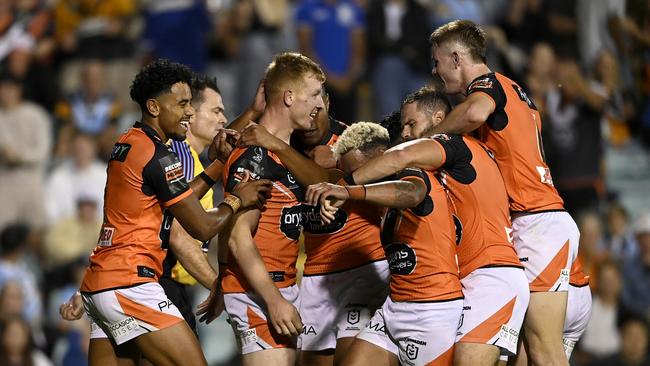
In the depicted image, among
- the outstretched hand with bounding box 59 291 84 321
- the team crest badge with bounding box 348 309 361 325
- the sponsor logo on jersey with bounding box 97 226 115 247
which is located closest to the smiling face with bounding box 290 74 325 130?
the team crest badge with bounding box 348 309 361 325

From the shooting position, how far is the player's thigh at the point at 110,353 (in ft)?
27.8

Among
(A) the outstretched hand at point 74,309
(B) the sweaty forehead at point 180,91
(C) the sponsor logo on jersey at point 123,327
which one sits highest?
(B) the sweaty forehead at point 180,91

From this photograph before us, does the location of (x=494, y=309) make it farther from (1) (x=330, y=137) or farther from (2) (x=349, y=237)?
(1) (x=330, y=137)

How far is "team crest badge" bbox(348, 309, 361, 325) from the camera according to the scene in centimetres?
884

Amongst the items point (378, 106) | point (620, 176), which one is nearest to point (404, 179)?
point (378, 106)

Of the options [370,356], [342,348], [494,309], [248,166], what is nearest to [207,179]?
[248,166]

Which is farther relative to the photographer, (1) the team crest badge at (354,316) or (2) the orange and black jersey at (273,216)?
(1) the team crest badge at (354,316)

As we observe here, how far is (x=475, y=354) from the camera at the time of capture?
7.95 m

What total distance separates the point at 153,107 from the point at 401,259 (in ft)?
6.18

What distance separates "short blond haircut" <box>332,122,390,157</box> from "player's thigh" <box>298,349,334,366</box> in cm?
145

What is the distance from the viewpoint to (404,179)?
7.89 meters

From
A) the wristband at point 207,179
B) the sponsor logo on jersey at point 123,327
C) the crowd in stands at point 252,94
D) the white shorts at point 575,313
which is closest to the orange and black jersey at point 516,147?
the white shorts at point 575,313

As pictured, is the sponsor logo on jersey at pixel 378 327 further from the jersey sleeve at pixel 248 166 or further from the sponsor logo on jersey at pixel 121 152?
the sponsor logo on jersey at pixel 121 152

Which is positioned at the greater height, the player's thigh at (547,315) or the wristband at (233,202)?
the wristband at (233,202)
